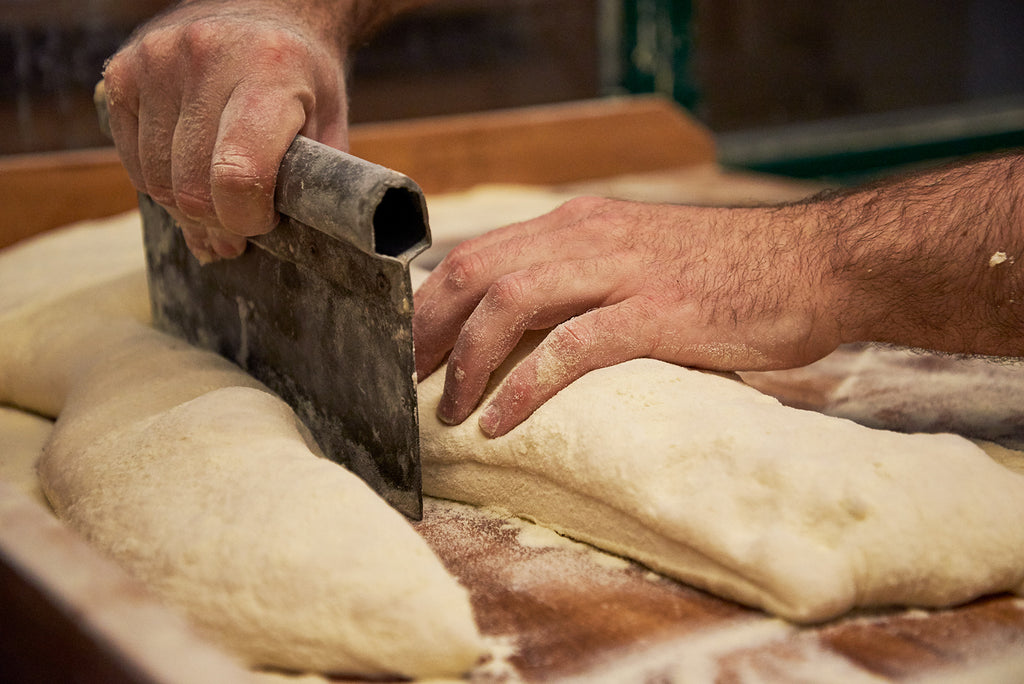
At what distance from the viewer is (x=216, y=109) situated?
4.05 ft

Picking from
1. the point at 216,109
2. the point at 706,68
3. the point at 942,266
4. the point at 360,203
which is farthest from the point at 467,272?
the point at 706,68

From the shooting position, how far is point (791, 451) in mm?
1020

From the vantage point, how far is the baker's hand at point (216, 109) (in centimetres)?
117

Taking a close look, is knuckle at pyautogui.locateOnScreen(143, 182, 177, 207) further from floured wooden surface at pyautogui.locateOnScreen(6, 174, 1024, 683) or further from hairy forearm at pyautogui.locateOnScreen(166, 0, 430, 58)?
floured wooden surface at pyautogui.locateOnScreen(6, 174, 1024, 683)

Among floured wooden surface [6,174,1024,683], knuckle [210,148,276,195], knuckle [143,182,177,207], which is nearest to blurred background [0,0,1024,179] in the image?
knuckle [143,182,177,207]

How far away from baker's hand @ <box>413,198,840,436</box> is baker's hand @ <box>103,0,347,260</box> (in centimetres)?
31

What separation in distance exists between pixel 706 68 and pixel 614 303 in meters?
3.13

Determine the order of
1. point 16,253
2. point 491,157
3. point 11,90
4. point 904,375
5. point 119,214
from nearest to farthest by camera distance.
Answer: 1. point 904,375
2. point 16,253
3. point 119,214
4. point 11,90
5. point 491,157

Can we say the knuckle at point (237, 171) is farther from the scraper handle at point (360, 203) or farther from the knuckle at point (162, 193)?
the knuckle at point (162, 193)

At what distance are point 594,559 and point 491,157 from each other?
2.18m

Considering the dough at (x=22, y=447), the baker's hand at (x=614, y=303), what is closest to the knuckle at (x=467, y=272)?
the baker's hand at (x=614, y=303)

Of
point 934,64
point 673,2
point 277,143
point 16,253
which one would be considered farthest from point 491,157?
point 934,64

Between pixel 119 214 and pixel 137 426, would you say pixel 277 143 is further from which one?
pixel 119 214

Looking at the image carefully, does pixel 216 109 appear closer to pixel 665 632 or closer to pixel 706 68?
pixel 665 632
